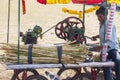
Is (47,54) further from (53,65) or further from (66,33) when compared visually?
(66,33)

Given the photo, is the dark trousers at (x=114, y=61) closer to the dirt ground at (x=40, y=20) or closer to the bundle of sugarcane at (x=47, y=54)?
the bundle of sugarcane at (x=47, y=54)

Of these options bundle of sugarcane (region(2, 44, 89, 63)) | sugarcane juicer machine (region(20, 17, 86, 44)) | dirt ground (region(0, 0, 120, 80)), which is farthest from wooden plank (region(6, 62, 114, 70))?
dirt ground (region(0, 0, 120, 80))

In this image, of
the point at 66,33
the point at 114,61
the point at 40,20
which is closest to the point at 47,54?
the point at 114,61

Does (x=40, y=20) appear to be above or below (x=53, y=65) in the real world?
above

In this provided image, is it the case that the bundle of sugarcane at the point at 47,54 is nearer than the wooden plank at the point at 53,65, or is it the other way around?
the wooden plank at the point at 53,65

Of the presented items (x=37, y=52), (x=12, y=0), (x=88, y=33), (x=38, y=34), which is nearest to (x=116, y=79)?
(x=37, y=52)

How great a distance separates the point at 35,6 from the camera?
75.5 feet

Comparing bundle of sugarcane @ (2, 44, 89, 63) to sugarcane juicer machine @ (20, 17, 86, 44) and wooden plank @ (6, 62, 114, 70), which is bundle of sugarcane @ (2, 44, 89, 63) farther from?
sugarcane juicer machine @ (20, 17, 86, 44)

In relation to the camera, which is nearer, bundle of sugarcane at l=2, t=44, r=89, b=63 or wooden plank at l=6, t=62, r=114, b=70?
wooden plank at l=6, t=62, r=114, b=70

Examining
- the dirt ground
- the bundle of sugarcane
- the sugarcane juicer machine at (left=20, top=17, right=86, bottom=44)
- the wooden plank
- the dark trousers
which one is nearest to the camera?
the wooden plank

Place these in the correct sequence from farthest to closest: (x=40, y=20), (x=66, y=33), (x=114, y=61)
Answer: (x=40, y=20) → (x=66, y=33) → (x=114, y=61)

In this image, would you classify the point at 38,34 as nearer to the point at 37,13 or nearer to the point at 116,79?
the point at 116,79

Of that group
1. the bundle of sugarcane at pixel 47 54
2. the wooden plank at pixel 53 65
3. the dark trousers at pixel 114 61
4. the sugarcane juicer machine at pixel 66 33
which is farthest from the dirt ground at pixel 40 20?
the dark trousers at pixel 114 61

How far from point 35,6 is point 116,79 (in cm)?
1617
